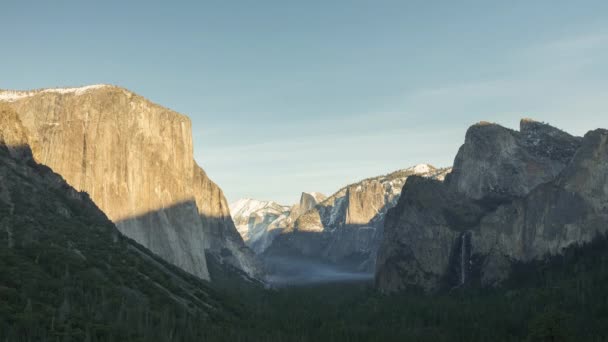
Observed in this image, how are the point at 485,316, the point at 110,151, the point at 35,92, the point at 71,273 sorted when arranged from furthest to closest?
the point at 35,92 < the point at 110,151 < the point at 485,316 < the point at 71,273

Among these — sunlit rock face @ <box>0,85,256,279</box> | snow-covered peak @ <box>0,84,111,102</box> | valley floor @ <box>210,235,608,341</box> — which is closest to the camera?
valley floor @ <box>210,235,608,341</box>

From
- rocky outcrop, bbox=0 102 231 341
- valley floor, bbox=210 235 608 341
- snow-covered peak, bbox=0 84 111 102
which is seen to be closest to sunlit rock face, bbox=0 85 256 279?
snow-covered peak, bbox=0 84 111 102

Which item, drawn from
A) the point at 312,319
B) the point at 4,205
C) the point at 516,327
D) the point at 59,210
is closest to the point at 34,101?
the point at 59,210

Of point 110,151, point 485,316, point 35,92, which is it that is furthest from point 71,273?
point 35,92

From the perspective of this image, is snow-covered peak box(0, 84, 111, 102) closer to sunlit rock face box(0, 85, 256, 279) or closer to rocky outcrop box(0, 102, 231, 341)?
sunlit rock face box(0, 85, 256, 279)

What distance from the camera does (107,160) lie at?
174250 millimetres

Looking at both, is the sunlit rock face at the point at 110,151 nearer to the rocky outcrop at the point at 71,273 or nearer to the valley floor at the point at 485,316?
the rocky outcrop at the point at 71,273

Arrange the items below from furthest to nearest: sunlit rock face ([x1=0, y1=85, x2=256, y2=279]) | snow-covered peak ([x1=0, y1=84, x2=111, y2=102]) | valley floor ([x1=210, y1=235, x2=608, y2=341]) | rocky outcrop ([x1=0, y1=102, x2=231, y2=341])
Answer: snow-covered peak ([x1=0, y1=84, x2=111, y2=102]) < sunlit rock face ([x1=0, y1=85, x2=256, y2=279]) < valley floor ([x1=210, y1=235, x2=608, y2=341]) < rocky outcrop ([x1=0, y1=102, x2=231, y2=341])

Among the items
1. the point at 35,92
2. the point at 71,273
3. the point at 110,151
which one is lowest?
the point at 71,273

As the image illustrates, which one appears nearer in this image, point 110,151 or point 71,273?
point 71,273

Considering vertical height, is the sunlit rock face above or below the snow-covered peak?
below

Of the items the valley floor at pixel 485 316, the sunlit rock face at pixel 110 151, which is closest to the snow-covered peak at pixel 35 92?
the sunlit rock face at pixel 110 151

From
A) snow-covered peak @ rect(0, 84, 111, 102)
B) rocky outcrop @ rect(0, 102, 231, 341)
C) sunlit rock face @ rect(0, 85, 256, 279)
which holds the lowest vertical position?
rocky outcrop @ rect(0, 102, 231, 341)

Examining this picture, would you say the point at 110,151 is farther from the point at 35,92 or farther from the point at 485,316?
the point at 485,316
